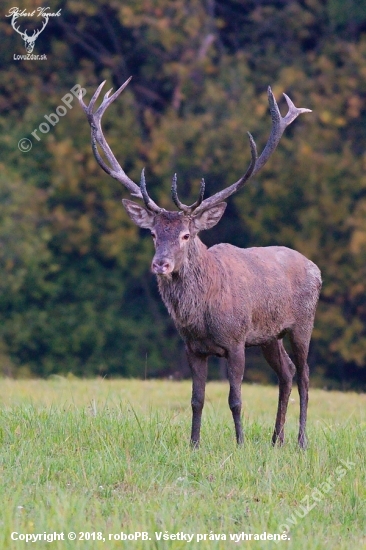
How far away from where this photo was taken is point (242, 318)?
7.45m

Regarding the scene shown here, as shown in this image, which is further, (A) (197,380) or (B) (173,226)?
(A) (197,380)

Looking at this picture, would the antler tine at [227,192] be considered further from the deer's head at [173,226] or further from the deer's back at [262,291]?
the deer's back at [262,291]

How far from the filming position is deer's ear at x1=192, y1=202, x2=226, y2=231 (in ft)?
24.6

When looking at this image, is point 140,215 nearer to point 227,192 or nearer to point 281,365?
point 227,192

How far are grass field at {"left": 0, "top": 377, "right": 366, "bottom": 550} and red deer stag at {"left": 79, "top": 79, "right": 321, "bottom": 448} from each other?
0.42 metres

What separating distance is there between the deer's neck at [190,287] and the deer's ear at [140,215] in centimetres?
34

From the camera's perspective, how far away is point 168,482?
6.30 meters

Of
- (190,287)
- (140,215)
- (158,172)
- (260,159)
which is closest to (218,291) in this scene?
(190,287)

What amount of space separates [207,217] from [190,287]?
0.57m

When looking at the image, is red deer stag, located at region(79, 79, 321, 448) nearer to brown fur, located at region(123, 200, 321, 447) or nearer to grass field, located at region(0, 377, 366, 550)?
brown fur, located at region(123, 200, 321, 447)

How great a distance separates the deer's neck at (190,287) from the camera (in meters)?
7.28

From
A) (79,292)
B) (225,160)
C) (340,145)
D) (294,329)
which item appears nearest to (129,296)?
(79,292)

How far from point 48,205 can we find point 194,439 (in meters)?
15.4

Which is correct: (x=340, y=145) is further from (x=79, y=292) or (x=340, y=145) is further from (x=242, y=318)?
(x=242, y=318)
